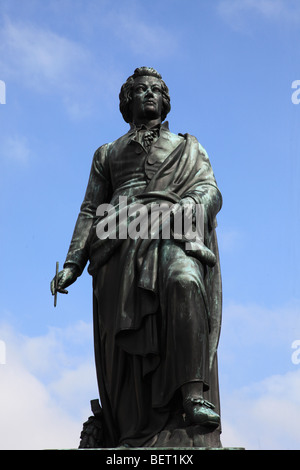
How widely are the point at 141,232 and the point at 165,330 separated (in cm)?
120

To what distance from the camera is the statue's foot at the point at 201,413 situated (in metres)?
9.59

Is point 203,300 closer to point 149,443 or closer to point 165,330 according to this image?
point 165,330

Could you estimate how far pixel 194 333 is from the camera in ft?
32.7

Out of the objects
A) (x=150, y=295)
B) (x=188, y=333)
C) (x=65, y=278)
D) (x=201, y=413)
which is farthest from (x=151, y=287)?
(x=201, y=413)

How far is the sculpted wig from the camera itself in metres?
12.1

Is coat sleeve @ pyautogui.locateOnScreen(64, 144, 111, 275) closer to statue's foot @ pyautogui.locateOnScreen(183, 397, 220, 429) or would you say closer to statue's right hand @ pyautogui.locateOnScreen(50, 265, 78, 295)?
statue's right hand @ pyautogui.locateOnScreen(50, 265, 78, 295)

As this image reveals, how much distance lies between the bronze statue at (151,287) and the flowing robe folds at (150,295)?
11 mm
